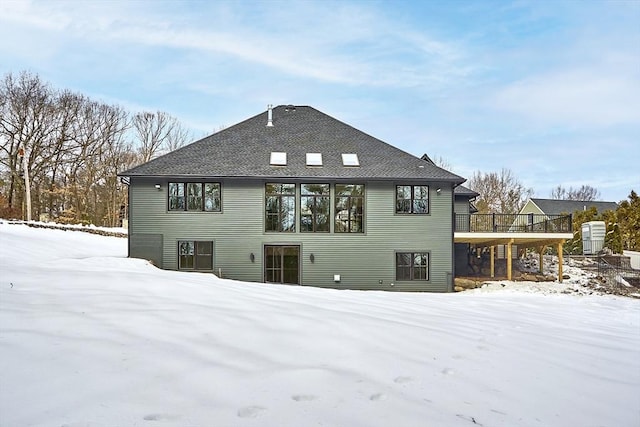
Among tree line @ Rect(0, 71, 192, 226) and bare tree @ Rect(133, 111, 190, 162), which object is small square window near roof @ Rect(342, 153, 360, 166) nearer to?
tree line @ Rect(0, 71, 192, 226)

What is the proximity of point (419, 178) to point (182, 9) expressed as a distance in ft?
30.6

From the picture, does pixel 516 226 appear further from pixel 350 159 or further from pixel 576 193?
pixel 576 193

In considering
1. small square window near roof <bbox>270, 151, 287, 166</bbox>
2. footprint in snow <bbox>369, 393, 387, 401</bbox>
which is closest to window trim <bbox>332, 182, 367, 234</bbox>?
small square window near roof <bbox>270, 151, 287, 166</bbox>

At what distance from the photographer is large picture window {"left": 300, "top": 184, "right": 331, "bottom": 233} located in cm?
1593

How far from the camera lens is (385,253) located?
15.8m

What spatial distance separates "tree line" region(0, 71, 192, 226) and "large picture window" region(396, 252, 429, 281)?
22.3m

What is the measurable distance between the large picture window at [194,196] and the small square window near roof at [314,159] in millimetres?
3417

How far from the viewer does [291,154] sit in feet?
54.6

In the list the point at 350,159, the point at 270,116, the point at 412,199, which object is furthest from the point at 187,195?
the point at 412,199

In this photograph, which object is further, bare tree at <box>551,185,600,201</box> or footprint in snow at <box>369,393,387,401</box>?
bare tree at <box>551,185,600,201</box>

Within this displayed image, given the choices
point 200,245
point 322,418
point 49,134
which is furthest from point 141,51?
point 322,418

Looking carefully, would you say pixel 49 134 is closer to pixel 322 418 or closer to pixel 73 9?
pixel 73 9

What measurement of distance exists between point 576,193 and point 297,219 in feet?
181

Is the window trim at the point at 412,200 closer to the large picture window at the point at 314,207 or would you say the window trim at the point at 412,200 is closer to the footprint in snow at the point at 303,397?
the large picture window at the point at 314,207
